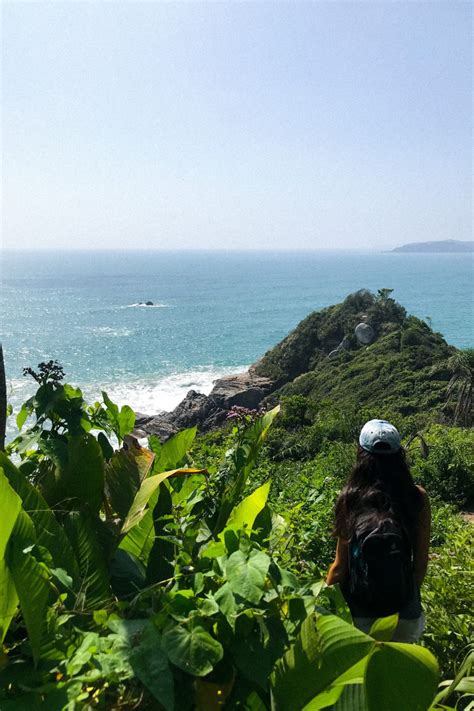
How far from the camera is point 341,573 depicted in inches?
88.4

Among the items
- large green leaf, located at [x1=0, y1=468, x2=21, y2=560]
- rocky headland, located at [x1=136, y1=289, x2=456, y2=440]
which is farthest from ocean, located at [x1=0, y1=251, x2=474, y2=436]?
large green leaf, located at [x1=0, y1=468, x2=21, y2=560]

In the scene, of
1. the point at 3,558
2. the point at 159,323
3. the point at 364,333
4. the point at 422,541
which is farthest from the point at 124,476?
the point at 159,323

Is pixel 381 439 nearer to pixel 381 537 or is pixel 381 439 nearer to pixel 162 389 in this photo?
pixel 381 537

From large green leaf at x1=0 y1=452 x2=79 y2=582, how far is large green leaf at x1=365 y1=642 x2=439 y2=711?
0.80 meters

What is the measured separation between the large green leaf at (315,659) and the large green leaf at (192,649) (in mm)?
167

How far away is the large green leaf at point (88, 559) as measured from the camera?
4.72 ft

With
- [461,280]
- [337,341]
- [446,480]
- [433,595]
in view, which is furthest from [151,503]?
[461,280]

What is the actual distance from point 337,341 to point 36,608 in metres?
40.1

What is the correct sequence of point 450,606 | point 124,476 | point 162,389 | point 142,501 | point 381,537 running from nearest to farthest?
point 142,501, point 124,476, point 381,537, point 450,606, point 162,389

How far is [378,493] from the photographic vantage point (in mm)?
2203

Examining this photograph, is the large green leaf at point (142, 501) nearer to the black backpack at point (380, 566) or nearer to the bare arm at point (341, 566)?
the black backpack at point (380, 566)

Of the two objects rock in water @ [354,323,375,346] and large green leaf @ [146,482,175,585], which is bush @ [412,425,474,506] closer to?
large green leaf @ [146,482,175,585]

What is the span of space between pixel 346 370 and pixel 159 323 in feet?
145

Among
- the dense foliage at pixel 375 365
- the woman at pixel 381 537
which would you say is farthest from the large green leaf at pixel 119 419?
the dense foliage at pixel 375 365
